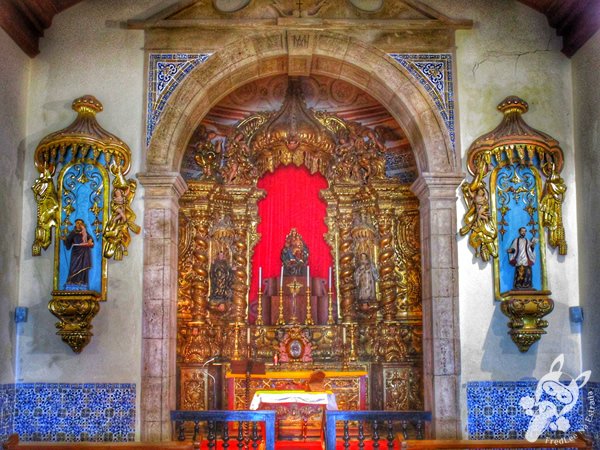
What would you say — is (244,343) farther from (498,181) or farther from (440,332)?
(498,181)

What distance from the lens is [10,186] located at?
7023mm

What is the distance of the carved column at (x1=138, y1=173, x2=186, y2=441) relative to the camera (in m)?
6.97

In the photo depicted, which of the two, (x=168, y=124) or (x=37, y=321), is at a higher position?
(x=168, y=124)

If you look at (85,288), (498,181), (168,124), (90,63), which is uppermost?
(90,63)

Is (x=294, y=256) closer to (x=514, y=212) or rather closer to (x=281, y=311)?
(x=281, y=311)

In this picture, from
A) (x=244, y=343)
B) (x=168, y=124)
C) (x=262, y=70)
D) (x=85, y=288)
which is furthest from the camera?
(x=244, y=343)

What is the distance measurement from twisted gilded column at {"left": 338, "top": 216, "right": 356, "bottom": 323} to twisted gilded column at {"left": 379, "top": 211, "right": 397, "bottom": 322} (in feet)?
1.19

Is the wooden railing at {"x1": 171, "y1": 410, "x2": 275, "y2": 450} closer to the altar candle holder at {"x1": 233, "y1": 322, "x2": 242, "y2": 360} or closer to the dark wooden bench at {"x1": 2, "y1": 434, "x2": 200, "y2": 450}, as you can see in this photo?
the dark wooden bench at {"x1": 2, "y1": 434, "x2": 200, "y2": 450}

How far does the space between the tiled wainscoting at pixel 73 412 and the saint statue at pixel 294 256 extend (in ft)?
8.67

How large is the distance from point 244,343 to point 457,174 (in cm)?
327

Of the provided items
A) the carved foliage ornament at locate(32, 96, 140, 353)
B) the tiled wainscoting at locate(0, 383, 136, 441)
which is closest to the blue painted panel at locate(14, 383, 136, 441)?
Result: the tiled wainscoting at locate(0, 383, 136, 441)

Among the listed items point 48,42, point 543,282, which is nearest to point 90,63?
point 48,42

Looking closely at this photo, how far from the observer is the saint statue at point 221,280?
8719 millimetres

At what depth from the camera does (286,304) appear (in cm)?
884
